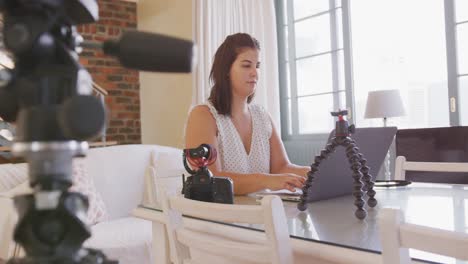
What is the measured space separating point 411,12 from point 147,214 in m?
2.96

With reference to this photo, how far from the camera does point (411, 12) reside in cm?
362

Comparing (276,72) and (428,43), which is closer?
(428,43)

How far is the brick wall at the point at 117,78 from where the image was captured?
5.41 metres

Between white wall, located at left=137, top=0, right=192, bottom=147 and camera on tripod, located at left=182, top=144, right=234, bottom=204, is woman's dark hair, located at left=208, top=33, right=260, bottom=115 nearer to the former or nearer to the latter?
camera on tripod, located at left=182, top=144, right=234, bottom=204

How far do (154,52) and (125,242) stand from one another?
2.24 m

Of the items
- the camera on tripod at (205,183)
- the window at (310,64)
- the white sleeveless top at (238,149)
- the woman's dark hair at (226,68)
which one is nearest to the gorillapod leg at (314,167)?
the camera on tripod at (205,183)

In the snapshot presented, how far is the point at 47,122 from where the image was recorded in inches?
12.0

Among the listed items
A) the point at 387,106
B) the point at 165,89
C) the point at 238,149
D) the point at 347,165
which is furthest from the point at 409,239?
the point at 165,89

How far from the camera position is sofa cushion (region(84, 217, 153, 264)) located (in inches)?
93.9

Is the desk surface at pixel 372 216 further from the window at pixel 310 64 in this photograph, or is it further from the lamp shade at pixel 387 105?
the window at pixel 310 64

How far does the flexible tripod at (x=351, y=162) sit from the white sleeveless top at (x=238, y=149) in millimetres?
649

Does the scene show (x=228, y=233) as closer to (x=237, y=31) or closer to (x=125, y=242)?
(x=125, y=242)

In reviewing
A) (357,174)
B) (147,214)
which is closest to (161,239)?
(147,214)

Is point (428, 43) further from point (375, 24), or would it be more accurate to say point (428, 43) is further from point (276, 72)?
point (276, 72)
